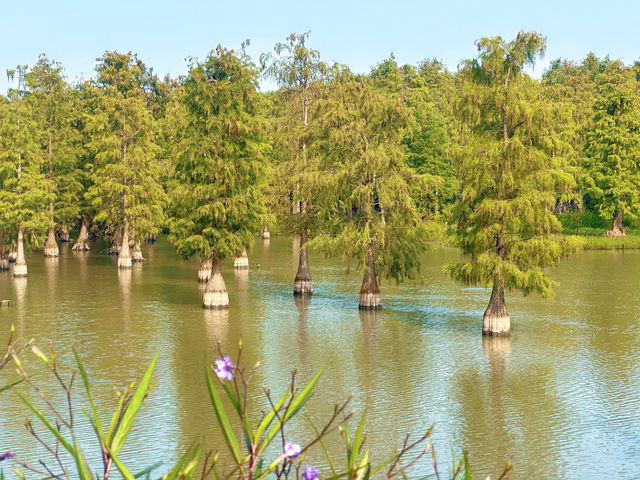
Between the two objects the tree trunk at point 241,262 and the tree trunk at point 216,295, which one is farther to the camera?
the tree trunk at point 241,262

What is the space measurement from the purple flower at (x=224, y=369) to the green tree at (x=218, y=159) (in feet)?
128

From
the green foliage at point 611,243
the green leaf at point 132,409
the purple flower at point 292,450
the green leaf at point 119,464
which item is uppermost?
the green foliage at point 611,243

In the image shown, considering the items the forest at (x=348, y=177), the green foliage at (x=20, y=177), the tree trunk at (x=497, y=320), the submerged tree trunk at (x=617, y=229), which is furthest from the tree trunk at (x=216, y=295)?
the submerged tree trunk at (x=617, y=229)

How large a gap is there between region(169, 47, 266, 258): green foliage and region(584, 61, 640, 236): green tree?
5404 centimetres

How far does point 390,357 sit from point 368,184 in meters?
11.8

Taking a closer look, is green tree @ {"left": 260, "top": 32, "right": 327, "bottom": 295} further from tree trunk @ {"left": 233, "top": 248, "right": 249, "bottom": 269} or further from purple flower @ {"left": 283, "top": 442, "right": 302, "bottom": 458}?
purple flower @ {"left": 283, "top": 442, "right": 302, "bottom": 458}

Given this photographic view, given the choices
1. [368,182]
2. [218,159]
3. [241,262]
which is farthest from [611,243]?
[218,159]

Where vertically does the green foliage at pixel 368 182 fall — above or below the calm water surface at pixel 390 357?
above

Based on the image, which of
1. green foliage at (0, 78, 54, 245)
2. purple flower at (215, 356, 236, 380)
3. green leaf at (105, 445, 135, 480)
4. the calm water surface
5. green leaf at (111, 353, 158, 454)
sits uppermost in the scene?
green foliage at (0, 78, 54, 245)

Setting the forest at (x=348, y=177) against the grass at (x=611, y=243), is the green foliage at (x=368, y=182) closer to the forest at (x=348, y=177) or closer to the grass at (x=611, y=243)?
the forest at (x=348, y=177)

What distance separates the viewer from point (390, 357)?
33625mm

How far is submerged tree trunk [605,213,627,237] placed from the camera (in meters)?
88.6

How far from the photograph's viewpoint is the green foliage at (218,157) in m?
44.0

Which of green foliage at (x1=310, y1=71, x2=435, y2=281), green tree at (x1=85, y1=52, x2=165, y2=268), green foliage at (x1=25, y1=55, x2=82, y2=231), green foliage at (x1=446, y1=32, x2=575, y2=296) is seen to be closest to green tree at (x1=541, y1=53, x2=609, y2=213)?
green foliage at (x1=310, y1=71, x2=435, y2=281)
